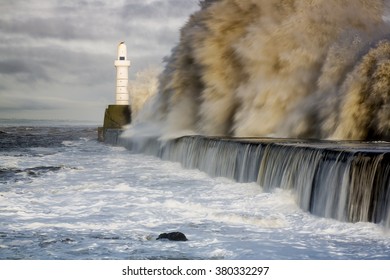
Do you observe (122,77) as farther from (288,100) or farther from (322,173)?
(322,173)

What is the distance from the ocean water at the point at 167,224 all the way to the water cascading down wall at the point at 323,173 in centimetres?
13

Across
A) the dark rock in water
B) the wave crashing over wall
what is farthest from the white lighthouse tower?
the dark rock in water

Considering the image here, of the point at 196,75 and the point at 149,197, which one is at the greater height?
the point at 196,75

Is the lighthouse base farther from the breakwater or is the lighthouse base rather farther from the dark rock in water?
the dark rock in water

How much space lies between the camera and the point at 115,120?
1148 inches

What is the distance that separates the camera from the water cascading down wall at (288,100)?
7129 mm

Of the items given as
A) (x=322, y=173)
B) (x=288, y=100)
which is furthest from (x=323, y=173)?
(x=288, y=100)

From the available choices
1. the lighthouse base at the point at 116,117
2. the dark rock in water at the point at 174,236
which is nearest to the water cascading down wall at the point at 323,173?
the dark rock in water at the point at 174,236

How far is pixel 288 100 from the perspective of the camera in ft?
46.4

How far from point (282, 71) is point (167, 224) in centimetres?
837

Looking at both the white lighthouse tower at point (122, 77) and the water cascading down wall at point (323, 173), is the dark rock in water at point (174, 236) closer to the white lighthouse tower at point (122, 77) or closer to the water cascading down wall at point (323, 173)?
the water cascading down wall at point (323, 173)
